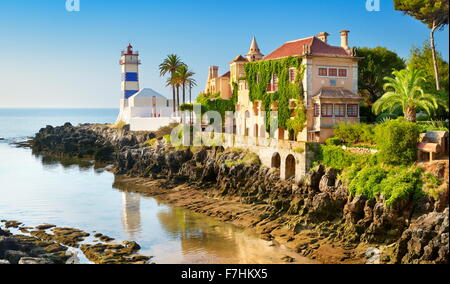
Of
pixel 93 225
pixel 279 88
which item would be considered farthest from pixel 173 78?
pixel 93 225

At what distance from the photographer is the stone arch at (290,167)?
43375 mm

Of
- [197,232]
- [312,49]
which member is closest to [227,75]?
[312,49]

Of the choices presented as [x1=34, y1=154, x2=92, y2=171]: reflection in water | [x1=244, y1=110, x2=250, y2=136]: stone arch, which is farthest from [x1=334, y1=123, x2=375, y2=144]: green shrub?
[x1=34, y1=154, x2=92, y2=171]: reflection in water

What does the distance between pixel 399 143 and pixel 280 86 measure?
18.3 m

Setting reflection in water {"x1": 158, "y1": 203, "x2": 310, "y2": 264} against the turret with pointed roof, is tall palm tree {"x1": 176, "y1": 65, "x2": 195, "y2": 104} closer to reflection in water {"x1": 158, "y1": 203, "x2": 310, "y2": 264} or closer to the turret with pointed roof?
the turret with pointed roof

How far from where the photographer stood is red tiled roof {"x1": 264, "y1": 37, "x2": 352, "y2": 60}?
48188mm

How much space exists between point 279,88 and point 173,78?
85.3 feet

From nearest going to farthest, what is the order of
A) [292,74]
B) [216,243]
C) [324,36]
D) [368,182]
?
[368,182] < [216,243] < [292,74] < [324,36]

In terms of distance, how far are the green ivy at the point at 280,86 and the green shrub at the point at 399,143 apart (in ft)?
43.8

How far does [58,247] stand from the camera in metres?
32.5

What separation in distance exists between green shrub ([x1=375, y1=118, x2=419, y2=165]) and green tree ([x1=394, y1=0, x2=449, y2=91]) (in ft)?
47.7

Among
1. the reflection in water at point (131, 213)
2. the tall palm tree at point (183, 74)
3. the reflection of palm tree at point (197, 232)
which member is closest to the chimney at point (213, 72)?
the tall palm tree at point (183, 74)

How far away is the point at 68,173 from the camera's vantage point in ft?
214

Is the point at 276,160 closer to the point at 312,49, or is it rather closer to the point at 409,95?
the point at 312,49
